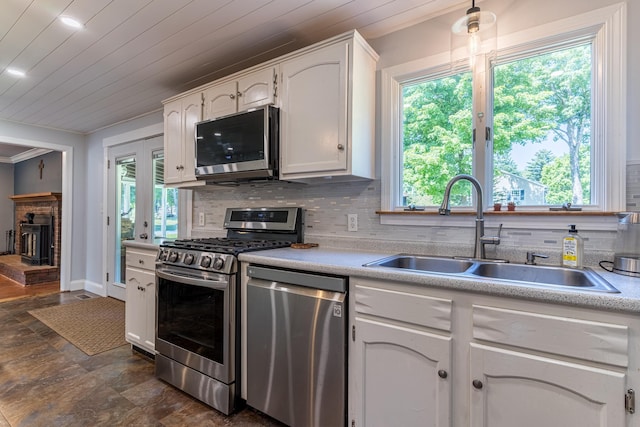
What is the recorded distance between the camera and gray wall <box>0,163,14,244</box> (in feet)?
22.4

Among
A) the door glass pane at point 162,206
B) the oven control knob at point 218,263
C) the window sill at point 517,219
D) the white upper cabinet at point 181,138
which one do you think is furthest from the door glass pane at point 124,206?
the window sill at point 517,219

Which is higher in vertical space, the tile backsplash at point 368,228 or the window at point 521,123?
the window at point 521,123

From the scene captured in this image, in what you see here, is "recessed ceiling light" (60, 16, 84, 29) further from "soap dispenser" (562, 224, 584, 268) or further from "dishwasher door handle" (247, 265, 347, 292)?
"soap dispenser" (562, 224, 584, 268)

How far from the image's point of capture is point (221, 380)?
1813mm

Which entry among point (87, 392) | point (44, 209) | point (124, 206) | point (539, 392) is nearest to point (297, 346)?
point (539, 392)

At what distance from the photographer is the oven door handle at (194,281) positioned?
71.3 inches

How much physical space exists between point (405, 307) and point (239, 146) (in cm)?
152

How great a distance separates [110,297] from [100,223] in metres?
1.03

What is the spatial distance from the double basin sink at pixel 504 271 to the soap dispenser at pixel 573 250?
1.8 inches

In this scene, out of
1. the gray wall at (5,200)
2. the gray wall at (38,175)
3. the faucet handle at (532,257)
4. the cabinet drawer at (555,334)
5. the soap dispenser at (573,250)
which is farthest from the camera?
the gray wall at (5,200)

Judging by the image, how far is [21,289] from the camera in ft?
15.3

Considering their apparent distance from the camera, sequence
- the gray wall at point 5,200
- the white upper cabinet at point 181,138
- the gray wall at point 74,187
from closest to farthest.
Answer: the white upper cabinet at point 181,138 → the gray wall at point 74,187 → the gray wall at point 5,200

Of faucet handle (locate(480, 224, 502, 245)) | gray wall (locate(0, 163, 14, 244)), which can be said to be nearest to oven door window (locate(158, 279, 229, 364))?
faucet handle (locate(480, 224, 502, 245))

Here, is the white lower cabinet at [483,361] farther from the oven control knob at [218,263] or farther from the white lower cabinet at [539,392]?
the oven control knob at [218,263]
